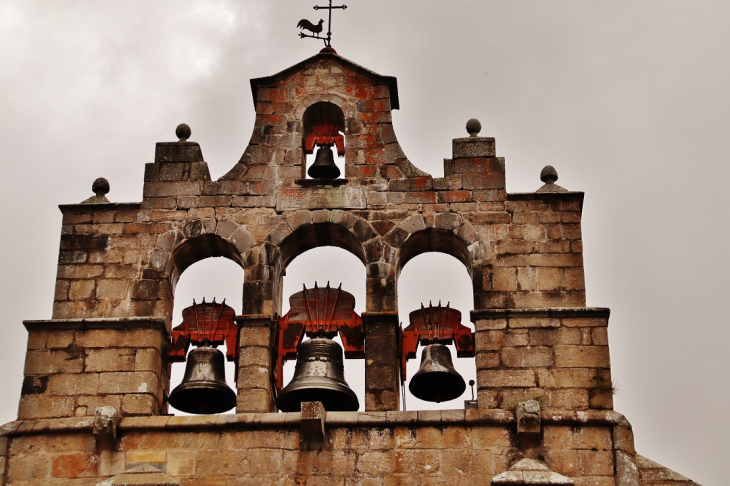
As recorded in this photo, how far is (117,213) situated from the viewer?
17.7 meters

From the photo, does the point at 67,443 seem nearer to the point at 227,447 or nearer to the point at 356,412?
the point at 227,447

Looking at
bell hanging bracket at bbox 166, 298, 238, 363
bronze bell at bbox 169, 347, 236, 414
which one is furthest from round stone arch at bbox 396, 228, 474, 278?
bronze bell at bbox 169, 347, 236, 414

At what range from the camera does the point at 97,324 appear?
16.7 m

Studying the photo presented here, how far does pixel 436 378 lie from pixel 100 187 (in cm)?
459

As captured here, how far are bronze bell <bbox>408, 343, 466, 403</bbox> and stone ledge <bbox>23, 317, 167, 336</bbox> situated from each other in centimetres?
288

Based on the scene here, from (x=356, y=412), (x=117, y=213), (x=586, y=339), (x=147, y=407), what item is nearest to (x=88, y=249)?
(x=117, y=213)

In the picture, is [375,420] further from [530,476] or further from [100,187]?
[100,187]

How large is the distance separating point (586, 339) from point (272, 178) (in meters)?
4.14

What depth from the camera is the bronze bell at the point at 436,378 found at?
1661 centimetres

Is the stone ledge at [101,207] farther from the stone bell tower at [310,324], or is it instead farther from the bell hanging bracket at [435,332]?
the bell hanging bracket at [435,332]

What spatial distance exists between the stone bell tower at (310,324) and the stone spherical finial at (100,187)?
17 mm

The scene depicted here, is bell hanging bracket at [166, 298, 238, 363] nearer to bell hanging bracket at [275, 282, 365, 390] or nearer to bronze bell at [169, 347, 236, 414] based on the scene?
bronze bell at [169, 347, 236, 414]

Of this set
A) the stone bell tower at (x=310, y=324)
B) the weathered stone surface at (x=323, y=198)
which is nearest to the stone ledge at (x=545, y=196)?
the stone bell tower at (x=310, y=324)

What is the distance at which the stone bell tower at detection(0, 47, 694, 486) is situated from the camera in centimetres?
1557
